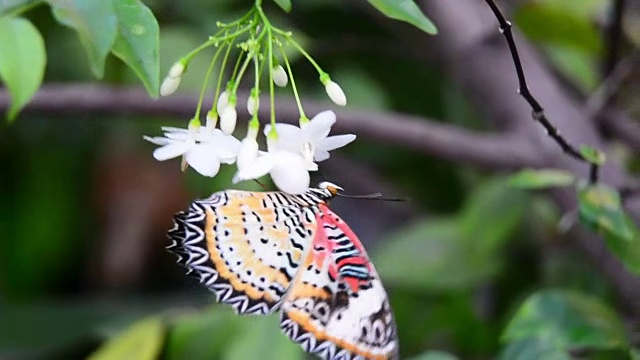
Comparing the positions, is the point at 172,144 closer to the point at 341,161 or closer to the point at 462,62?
the point at 462,62

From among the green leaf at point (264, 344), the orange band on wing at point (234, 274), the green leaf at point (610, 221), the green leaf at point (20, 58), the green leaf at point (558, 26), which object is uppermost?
the green leaf at point (20, 58)

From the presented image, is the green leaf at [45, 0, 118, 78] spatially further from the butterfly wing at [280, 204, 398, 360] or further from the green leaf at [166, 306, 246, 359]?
the green leaf at [166, 306, 246, 359]

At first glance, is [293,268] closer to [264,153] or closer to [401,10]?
[264,153]

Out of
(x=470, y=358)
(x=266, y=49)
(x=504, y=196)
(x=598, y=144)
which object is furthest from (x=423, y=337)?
(x=266, y=49)

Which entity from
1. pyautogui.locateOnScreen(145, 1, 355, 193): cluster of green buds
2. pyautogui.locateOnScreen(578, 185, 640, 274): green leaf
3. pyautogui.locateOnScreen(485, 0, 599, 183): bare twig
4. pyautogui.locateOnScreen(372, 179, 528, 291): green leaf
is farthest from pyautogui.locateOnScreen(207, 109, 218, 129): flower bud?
pyautogui.locateOnScreen(372, 179, 528, 291): green leaf

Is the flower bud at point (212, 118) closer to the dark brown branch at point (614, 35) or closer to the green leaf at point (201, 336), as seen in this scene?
the green leaf at point (201, 336)

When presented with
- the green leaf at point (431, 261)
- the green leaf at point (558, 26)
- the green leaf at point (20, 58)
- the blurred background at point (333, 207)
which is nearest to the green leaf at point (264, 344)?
the blurred background at point (333, 207)

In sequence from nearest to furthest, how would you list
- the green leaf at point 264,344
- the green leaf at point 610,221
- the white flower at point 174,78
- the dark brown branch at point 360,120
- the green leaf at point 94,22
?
the green leaf at point 94,22
the white flower at point 174,78
the green leaf at point 610,221
the green leaf at point 264,344
the dark brown branch at point 360,120
